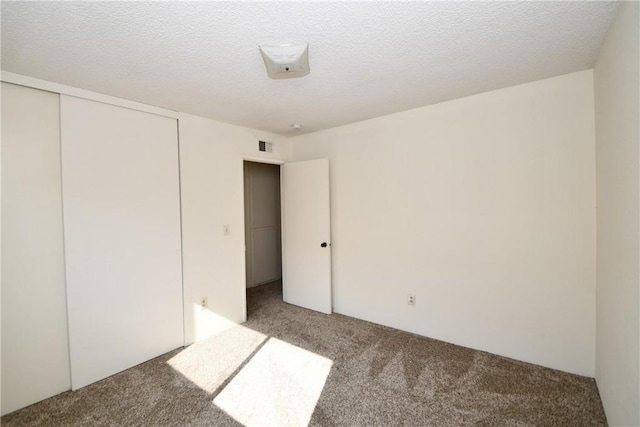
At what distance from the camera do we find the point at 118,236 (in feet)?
7.55

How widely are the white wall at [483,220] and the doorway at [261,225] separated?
1997 millimetres

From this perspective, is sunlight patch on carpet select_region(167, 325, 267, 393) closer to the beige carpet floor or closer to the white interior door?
the beige carpet floor

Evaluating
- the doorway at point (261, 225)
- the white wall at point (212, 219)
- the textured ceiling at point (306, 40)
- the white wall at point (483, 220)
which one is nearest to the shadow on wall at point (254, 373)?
the white wall at point (212, 219)

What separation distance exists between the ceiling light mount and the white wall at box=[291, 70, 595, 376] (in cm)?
148

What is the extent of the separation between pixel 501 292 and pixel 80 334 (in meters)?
3.47

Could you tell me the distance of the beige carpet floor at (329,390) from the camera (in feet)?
5.72

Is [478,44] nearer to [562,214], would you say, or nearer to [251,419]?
[562,214]

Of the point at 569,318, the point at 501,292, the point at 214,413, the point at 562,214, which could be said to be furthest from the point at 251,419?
the point at 562,214

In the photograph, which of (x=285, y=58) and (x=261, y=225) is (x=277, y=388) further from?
(x=261, y=225)

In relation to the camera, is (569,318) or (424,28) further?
(569,318)

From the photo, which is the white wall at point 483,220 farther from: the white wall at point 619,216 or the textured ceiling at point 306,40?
the textured ceiling at point 306,40

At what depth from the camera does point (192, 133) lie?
9.12ft

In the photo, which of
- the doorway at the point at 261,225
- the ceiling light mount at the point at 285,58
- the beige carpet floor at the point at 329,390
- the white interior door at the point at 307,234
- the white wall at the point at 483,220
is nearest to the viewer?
the ceiling light mount at the point at 285,58

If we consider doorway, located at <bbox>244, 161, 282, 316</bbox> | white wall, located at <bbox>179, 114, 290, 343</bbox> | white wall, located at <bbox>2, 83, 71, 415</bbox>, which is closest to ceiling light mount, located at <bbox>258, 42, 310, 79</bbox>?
white wall, located at <bbox>179, 114, 290, 343</bbox>
